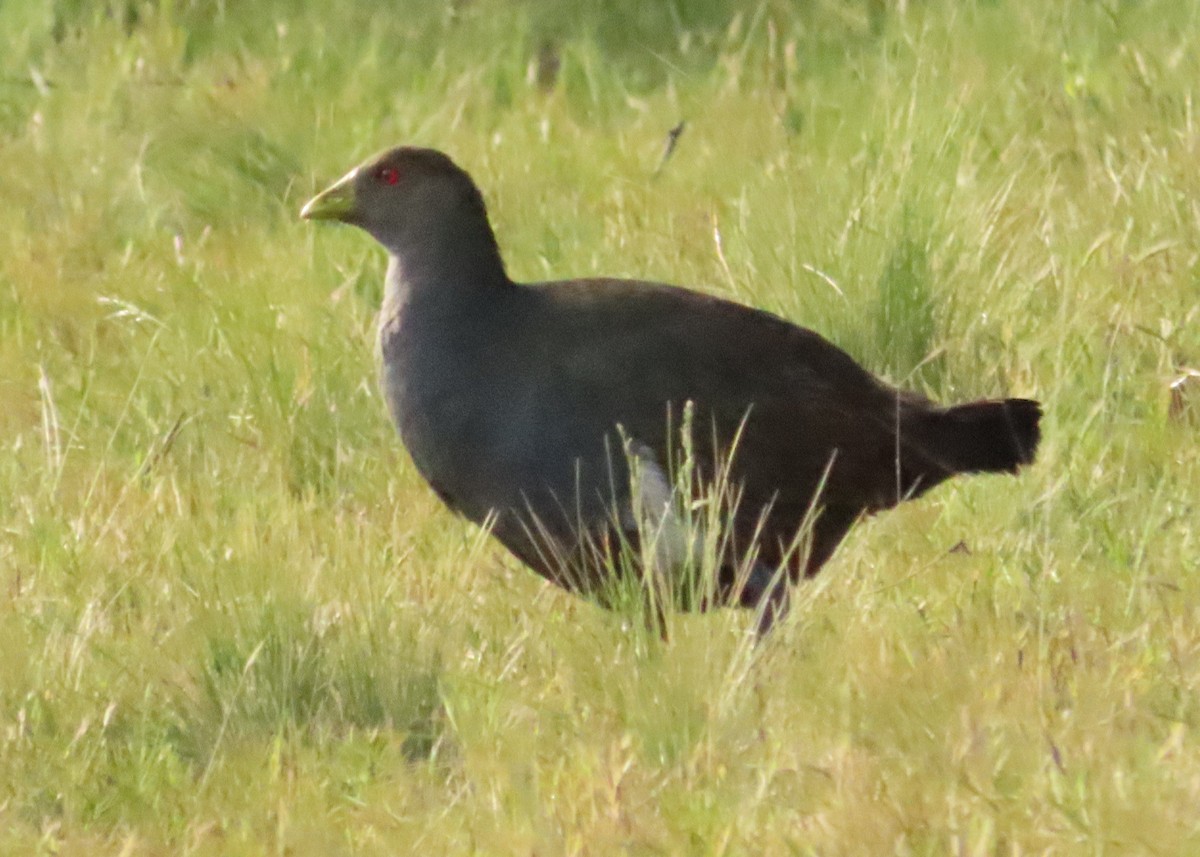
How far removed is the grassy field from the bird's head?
0.57 meters

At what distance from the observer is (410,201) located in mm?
4453

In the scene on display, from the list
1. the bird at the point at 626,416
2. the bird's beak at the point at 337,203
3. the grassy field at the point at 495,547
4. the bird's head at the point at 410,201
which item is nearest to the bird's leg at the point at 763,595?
the bird at the point at 626,416

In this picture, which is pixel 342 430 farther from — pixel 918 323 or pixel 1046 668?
pixel 1046 668

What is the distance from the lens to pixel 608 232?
597 centimetres

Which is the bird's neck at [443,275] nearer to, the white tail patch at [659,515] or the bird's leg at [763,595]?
the white tail patch at [659,515]

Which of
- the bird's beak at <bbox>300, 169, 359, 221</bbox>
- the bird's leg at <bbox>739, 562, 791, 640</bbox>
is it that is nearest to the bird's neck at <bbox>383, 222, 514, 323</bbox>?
the bird's beak at <bbox>300, 169, 359, 221</bbox>

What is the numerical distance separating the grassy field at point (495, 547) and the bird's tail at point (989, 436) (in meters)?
0.07

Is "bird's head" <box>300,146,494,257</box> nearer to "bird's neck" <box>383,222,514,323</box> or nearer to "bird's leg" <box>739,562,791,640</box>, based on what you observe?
"bird's neck" <box>383,222,514,323</box>

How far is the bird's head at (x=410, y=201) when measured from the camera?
440 cm

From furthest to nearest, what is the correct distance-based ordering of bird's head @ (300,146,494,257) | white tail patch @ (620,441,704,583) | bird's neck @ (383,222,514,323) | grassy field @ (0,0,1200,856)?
bird's head @ (300,146,494,257)
bird's neck @ (383,222,514,323)
white tail patch @ (620,441,704,583)
grassy field @ (0,0,1200,856)

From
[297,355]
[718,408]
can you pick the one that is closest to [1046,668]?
[718,408]

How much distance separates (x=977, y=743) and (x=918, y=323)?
2185mm

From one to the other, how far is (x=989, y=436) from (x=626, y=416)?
2.39ft

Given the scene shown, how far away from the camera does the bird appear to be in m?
3.92
